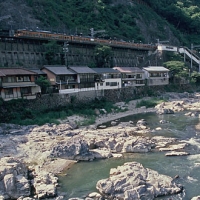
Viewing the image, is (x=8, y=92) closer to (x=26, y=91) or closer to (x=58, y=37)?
(x=26, y=91)

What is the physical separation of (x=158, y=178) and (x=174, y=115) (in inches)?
1044

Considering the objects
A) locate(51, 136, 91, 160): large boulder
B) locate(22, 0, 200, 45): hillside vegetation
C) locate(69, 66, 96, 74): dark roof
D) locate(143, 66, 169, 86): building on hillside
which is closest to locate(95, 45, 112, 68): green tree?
locate(69, 66, 96, 74): dark roof

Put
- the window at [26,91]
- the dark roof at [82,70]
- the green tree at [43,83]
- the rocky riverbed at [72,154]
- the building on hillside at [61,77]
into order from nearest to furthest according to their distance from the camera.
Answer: the rocky riverbed at [72,154], the window at [26,91], the green tree at [43,83], the building on hillside at [61,77], the dark roof at [82,70]

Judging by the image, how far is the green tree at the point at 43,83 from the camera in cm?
3928

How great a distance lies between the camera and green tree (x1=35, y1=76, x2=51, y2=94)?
1547 inches

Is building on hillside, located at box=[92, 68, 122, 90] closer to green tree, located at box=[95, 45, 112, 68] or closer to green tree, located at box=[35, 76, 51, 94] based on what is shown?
green tree, located at box=[95, 45, 112, 68]

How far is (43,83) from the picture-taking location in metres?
39.5

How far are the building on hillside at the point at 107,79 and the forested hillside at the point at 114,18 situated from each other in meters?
15.9

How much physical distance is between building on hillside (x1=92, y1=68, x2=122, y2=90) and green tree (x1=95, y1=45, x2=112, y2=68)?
4.79 metres

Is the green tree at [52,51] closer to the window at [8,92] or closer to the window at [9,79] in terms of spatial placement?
the window at [9,79]

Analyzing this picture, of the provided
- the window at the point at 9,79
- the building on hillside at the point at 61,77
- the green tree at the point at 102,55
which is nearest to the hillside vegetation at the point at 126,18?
the green tree at the point at 102,55

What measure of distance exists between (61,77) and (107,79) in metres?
10.6

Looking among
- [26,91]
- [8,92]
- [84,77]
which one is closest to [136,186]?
[8,92]

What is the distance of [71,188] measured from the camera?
66.2 ft
